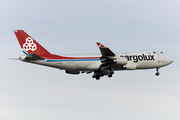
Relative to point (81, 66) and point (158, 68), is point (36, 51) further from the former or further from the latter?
point (158, 68)

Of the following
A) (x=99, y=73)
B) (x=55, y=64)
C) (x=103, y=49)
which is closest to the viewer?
(x=103, y=49)

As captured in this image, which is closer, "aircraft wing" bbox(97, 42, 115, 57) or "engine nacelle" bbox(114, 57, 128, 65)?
"aircraft wing" bbox(97, 42, 115, 57)

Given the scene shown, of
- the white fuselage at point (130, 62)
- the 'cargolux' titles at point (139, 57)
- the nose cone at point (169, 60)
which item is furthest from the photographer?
the nose cone at point (169, 60)

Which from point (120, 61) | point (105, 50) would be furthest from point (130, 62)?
point (105, 50)

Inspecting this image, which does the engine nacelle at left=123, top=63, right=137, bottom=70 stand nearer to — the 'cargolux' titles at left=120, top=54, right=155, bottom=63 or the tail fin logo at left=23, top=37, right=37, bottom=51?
the 'cargolux' titles at left=120, top=54, right=155, bottom=63

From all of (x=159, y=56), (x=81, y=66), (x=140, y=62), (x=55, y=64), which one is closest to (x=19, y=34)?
(x=55, y=64)

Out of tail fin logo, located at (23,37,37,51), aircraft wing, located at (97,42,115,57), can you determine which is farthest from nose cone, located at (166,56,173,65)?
tail fin logo, located at (23,37,37,51)

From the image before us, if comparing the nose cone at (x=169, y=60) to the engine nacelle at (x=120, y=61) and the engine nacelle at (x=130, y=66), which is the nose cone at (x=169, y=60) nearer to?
the engine nacelle at (x=130, y=66)

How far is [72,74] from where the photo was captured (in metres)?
61.6

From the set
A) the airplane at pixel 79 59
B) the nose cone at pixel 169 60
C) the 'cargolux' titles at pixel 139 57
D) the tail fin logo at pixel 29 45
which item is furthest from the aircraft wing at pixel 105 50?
the nose cone at pixel 169 60

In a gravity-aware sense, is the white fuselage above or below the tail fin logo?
below

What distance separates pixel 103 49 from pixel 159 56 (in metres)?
17.3

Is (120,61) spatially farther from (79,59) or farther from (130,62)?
(79,59)

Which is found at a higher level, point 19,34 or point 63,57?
point 19,34
